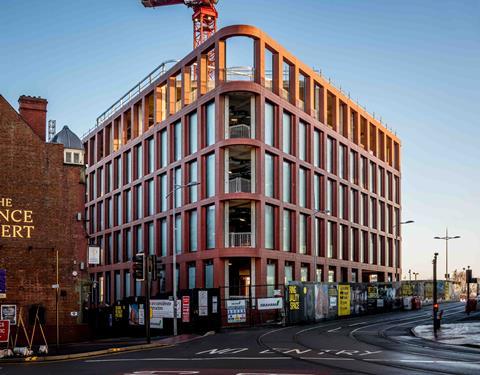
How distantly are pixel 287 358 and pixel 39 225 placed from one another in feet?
68.0

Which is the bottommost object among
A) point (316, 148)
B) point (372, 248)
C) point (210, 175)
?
point (372, 248)

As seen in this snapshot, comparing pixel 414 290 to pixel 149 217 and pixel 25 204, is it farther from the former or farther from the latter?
pixel 25 204

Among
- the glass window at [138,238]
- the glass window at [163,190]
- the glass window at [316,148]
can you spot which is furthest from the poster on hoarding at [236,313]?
the glass window at [138,238]

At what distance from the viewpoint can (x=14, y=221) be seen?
40.7m

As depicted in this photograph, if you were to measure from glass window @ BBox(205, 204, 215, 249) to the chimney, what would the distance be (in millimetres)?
20827

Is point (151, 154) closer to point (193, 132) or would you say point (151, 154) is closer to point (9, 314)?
point (193, 132)

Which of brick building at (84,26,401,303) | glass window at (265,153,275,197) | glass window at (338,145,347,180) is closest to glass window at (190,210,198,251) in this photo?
brick building at (84,26,401,303)

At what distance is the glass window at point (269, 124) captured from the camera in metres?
63.1

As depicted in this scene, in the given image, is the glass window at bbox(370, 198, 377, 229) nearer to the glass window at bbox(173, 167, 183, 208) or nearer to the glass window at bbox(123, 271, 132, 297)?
the glass window at bbox(173, 167, 183, 208)

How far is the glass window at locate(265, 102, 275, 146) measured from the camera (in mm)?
63062

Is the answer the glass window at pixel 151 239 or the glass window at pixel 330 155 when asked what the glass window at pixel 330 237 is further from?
the glass window at pixel 151 239

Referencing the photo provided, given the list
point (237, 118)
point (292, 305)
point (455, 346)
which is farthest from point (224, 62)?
point (455, 346)

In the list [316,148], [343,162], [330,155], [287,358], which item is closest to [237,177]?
[316,148]

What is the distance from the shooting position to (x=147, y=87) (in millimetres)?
75875
